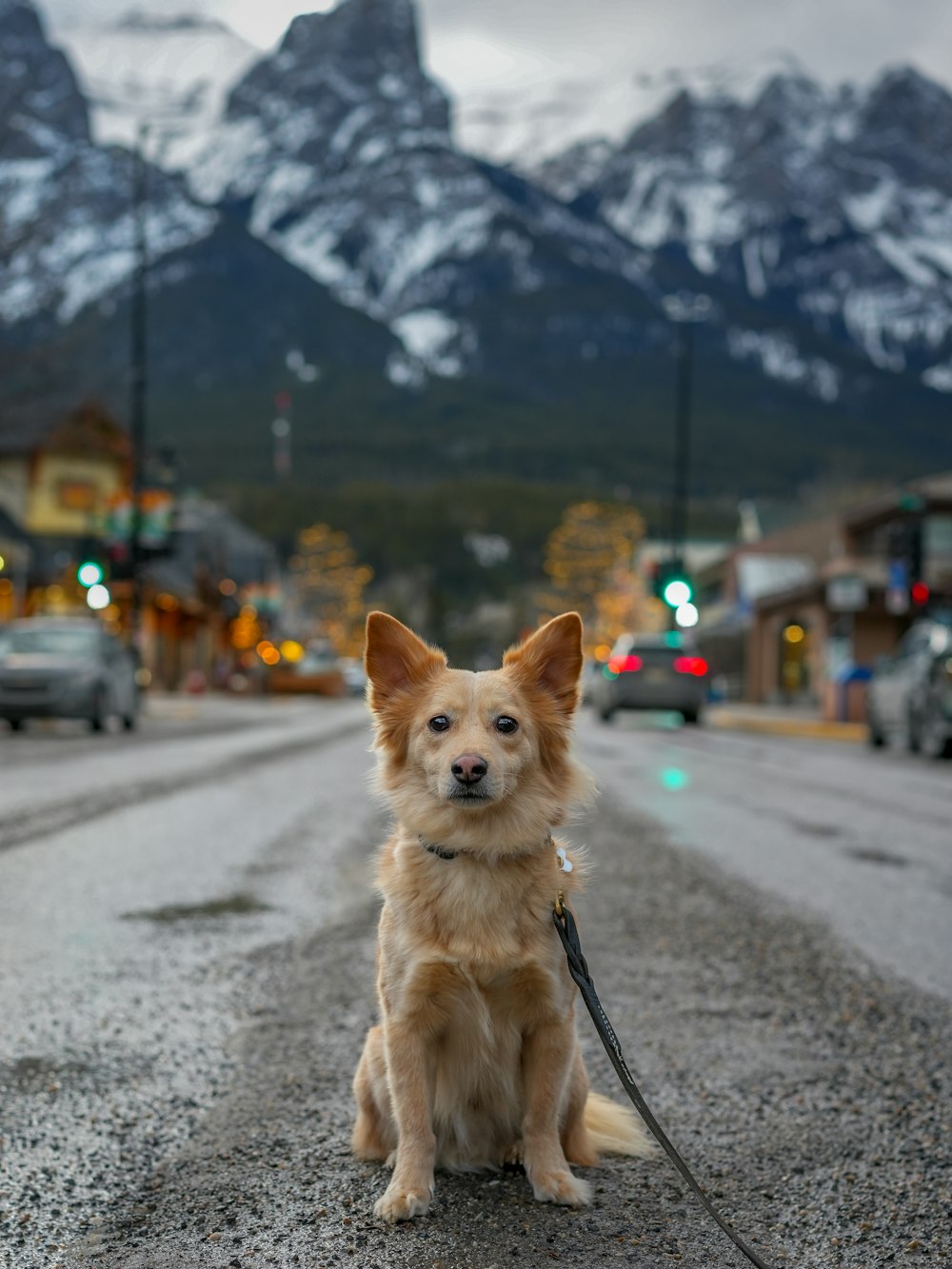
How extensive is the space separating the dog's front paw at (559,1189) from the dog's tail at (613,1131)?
345mm

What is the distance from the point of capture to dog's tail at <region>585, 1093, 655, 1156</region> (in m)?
3.35

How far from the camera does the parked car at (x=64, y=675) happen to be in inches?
845

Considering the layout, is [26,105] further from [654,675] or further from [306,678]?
[306,678]

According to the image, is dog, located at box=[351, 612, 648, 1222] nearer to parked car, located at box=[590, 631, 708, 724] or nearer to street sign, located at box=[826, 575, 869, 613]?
parked car, located at box=[590, 631, 708, 724]

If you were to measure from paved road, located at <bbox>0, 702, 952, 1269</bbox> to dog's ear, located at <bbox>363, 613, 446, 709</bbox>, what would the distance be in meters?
1.17

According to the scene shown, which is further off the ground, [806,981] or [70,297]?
[70,297]

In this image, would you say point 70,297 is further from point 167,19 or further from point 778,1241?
point 778,1241

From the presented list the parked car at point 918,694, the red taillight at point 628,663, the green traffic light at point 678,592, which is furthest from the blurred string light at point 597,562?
the parked car at point 918,694

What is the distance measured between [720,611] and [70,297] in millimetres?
50961

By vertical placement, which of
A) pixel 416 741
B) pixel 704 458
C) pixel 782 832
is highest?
pixel 704 458

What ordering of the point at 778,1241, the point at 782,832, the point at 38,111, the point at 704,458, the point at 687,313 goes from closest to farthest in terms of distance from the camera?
the point at 778,1241, the point at 782,832, the point at 38,111, the point at 687,313, the point at 704,458

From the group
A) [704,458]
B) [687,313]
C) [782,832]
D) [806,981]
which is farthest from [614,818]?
[704,458]

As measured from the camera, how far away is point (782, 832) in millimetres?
Result: 10281

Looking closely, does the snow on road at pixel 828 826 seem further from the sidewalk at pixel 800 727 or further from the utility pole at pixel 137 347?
the utility pole at pixel 137 347
